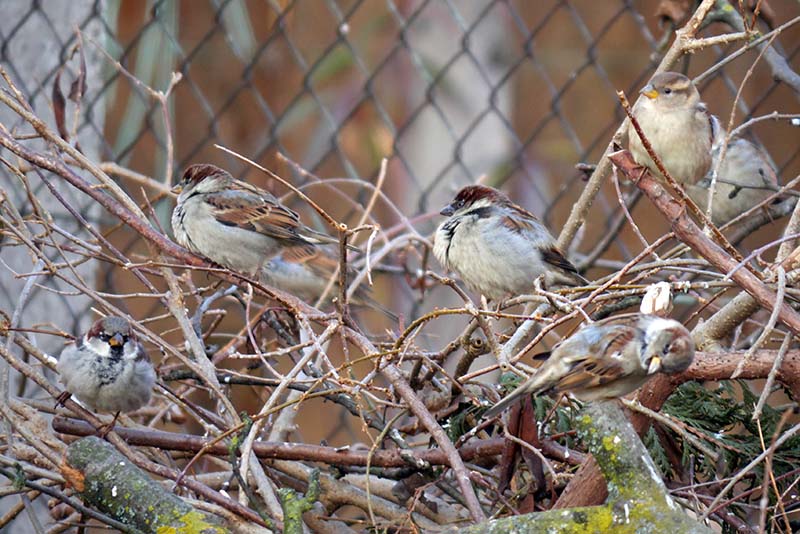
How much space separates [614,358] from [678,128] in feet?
4.82

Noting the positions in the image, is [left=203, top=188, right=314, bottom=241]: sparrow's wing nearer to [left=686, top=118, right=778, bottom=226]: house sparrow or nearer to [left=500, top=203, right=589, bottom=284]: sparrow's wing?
[left=500, top=203, right=589, bottom=284]: sparrow's wing

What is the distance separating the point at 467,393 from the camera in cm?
197

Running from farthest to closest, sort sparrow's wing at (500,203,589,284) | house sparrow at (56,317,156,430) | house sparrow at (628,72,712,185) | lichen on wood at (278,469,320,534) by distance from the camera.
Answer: sparrow's wing at (500,203,589,284)
house sparrow at (628,72,712,185)
house sparrow at (56,317,156,430)
lichen on wood at (278,469,320,534)

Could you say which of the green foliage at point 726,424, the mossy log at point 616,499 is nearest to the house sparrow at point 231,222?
the green foliage at point 726,424

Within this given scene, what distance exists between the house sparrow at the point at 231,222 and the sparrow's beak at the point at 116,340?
0.56 meters

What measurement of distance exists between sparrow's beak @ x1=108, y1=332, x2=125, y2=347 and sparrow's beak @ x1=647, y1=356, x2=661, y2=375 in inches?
56.7

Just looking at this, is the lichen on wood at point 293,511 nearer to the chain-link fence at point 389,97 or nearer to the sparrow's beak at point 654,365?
the sparrow's beak at point 654,365

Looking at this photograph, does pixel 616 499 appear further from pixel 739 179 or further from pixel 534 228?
pixel 739 179

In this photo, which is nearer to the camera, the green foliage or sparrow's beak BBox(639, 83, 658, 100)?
the green foliage

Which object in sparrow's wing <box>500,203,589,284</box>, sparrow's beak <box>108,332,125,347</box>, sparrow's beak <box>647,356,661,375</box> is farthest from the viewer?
sparrow's wing <box>500,203,589,284</box>

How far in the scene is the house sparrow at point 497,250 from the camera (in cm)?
289

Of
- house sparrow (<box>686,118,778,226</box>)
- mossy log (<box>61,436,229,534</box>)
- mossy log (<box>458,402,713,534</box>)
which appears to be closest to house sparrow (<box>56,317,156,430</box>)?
mossy log (<box>61,436,229,534</box>)

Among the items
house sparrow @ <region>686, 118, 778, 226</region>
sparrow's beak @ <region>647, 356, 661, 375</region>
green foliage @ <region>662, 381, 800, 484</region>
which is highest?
sparrow's beak @ <region>647, 356, 661, 375</region>

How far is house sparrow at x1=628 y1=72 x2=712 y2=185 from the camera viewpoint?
2732mm
